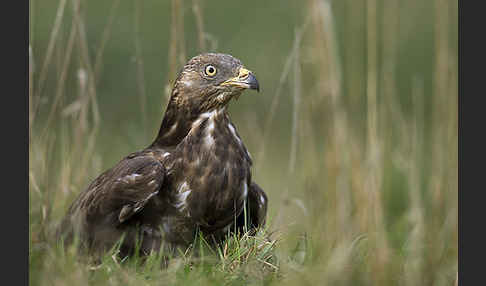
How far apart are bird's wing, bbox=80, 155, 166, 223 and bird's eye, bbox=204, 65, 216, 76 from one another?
62 centimetres

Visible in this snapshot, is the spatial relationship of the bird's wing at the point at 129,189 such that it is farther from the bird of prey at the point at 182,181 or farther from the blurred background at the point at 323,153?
the blurred background at the point at 323,153

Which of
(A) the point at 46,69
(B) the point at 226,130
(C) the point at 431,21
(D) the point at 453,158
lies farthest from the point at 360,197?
(C) the point at 431,21

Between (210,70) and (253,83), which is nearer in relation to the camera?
(253,83)

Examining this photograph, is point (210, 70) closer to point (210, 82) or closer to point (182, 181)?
point (210, 82)

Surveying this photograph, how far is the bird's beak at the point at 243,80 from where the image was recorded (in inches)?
217

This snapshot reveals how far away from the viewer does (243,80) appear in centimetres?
556

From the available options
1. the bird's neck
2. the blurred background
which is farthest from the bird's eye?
the blurred background

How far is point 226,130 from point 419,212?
6.10 feet

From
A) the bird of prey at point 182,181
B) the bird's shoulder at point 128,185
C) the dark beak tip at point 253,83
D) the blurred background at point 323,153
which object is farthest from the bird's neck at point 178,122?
the blurred background at point 323,153

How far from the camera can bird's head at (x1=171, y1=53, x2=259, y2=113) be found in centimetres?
562

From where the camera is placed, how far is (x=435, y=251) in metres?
6.66

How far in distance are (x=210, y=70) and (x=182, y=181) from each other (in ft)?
2.31

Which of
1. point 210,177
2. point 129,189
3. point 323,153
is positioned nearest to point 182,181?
point 210,177

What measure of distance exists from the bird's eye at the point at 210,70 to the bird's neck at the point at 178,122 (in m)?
0.23
